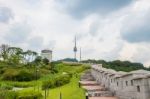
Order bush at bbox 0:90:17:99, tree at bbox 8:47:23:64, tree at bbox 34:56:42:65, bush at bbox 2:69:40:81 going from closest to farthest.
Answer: bush at bbox 0:90:17:99 → bush at bbox 2:69:40:81 → tree at bbox 34:56:42:65 → tree at bbox 8:47:23:64

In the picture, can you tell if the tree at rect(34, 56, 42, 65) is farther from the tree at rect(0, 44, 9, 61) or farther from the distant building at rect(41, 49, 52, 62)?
the tree at rect(0, 44, 9, 61)

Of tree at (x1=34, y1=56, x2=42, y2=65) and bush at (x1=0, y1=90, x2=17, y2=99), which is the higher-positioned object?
tree at (x1=34, y1=56, x2=42, y2=65)

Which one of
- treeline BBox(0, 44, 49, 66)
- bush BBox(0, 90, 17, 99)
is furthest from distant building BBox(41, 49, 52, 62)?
bush BBox(0, 90, 17, 99)

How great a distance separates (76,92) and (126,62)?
26.1 metres

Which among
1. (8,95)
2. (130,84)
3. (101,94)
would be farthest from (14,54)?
(130,84)

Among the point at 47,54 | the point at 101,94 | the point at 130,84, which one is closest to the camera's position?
the point at 130,84

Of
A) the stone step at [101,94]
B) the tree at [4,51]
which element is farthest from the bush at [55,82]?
the tree at [4,51]

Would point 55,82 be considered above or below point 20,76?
below

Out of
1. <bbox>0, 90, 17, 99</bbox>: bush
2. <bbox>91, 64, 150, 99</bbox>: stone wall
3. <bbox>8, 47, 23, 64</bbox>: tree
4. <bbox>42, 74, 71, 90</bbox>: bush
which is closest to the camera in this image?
<bbox>91, 64, 150, 99</bbox>: stone wall

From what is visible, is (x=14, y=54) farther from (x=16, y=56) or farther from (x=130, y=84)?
(x=130, y=84)

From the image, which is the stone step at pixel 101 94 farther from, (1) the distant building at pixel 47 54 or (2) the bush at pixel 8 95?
(1) the distant building at pixel 47 54

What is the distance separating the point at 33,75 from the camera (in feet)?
131

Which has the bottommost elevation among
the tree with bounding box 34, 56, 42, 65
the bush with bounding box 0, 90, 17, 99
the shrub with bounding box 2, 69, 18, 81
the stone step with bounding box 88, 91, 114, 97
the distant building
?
the bush with bounding box 0, 90, 17, 99

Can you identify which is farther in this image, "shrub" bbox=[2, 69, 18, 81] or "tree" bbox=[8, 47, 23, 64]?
"tree" bbox=[8, 47, 23, 64]
